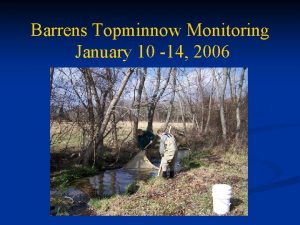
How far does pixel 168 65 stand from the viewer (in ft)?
21.0

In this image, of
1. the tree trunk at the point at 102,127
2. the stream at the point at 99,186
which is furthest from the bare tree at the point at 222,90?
the tree trunk at the point at 102,127

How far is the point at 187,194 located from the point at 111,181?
3.97ft

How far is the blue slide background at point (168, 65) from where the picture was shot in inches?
249

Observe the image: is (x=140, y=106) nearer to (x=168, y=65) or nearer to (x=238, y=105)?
(x=168, y=65)

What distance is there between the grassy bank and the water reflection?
10cm

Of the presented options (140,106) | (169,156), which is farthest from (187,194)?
(140,106)

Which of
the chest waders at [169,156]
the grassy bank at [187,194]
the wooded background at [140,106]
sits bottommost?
the grassy bank at [187,194]

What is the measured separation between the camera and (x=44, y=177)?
6402 mm

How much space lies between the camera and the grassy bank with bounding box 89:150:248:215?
21.0ft

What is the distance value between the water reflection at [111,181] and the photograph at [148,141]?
0.02 metres

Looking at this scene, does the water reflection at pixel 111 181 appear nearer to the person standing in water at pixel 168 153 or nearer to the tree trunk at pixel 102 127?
the person standing in water at pixel 168 153

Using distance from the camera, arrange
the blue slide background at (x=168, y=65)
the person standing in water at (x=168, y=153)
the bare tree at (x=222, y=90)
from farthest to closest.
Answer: the person standing in water at (x=168, y=153)
the bare tree at (x=222, y=90)
the blue slide background at (x=168, y=65)

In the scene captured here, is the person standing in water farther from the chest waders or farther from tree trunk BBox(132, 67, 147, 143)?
tree trunk BBox(132, 67, 147, 143)
